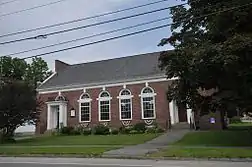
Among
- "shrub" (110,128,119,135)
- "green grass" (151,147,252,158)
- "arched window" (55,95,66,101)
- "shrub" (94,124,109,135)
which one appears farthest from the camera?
"arched window" (55,95,66,101)

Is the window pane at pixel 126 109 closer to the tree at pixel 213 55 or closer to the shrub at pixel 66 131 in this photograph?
the shrub at pixel 66 131

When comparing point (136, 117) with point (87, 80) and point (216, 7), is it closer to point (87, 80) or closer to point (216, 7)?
point (87, 80)

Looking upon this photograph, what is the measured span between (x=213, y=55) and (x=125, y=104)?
21.1 m

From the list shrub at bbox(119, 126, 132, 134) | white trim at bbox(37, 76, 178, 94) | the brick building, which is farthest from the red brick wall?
shrub at bbox(119, 126, 132, 134)

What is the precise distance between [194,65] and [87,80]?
24.1m

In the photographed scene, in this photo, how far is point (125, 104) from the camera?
1529 inches

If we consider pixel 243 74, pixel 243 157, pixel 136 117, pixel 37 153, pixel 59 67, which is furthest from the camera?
pixel 59 67

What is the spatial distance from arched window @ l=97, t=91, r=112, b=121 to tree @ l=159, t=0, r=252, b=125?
16.9 m

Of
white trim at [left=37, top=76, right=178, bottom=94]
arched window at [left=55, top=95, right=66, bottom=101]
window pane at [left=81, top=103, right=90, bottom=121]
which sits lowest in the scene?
window pane at [left=81, top=103, right=90, bottom=121]

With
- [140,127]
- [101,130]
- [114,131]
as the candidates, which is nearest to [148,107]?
[140,127]

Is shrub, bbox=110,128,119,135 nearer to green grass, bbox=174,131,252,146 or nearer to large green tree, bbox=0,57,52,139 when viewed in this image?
large green tree, bbox=0,57,52,139

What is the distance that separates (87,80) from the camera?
137 ft

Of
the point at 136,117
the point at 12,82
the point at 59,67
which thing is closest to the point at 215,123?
the point at 136,117

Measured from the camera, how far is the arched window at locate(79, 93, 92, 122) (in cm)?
4062
